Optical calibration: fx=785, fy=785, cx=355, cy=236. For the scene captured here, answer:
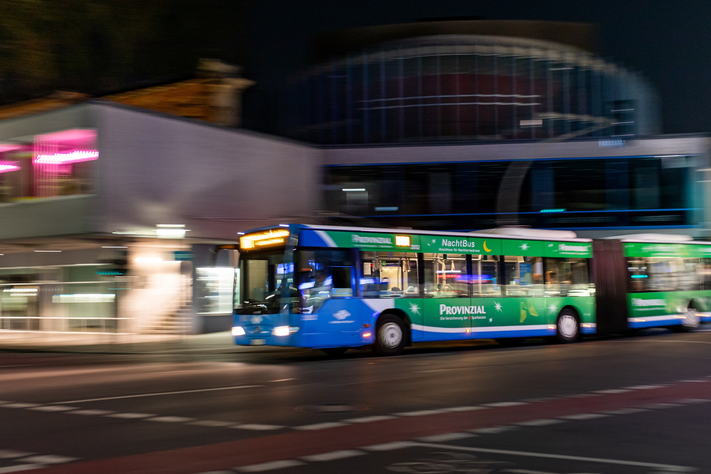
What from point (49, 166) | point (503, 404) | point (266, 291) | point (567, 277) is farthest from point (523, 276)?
point (49, 166)

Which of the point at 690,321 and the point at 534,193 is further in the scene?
the point at 534,193

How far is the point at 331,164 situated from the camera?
3766 centimetres

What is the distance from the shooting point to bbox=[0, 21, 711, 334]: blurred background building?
26812mm

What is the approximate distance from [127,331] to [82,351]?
4719mm

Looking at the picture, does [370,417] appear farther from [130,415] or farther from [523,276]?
[523,276]

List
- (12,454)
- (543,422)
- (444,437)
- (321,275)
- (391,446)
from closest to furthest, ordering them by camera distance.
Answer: (12,454) → (391,446) → (444,437) → (543,422) → (321,275)

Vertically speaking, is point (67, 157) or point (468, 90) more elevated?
point (468, 90)

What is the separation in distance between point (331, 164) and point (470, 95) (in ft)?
26.0

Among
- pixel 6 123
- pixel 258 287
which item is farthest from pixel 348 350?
pixel 6 123

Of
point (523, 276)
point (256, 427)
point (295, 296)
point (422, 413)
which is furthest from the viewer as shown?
point (523, 276)

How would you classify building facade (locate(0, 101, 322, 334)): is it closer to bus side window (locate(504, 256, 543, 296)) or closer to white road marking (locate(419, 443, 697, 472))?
bus side window (locate(504, 256, 543, 296))

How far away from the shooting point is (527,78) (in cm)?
3969

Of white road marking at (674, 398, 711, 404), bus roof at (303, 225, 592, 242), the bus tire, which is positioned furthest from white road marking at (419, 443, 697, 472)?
the bus tire

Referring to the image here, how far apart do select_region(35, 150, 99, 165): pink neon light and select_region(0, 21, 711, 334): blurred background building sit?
0.26ft
